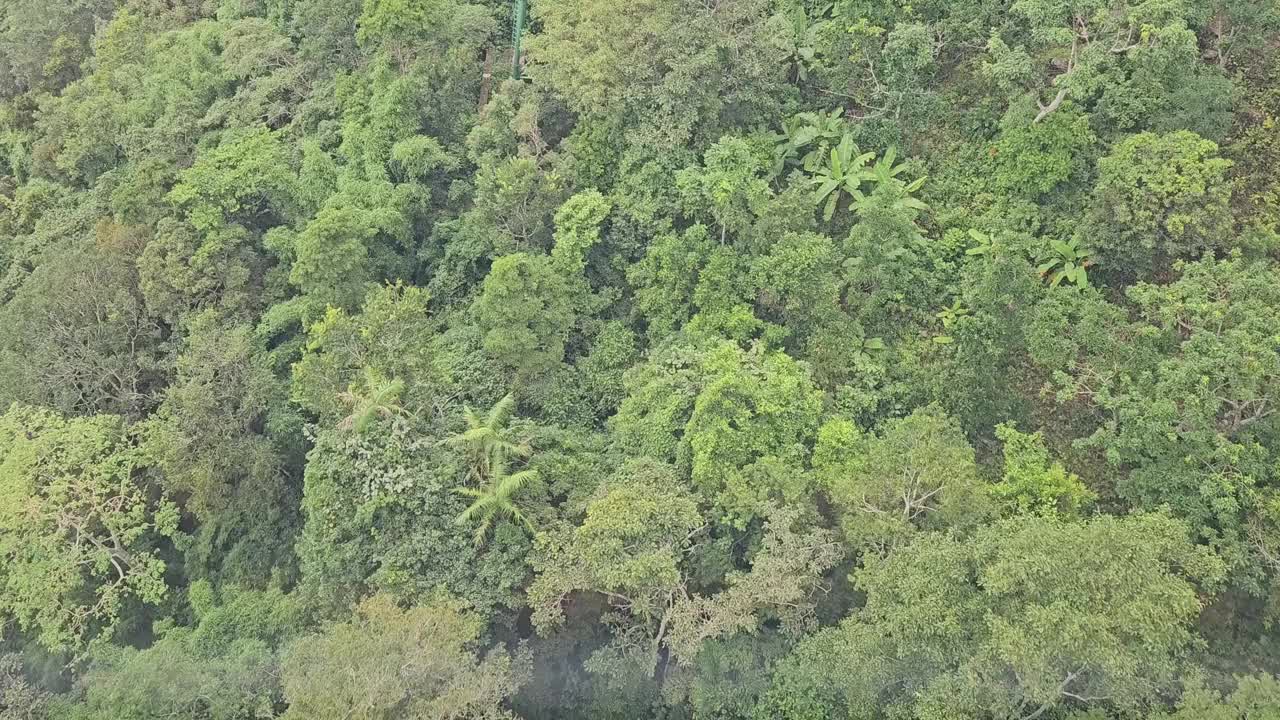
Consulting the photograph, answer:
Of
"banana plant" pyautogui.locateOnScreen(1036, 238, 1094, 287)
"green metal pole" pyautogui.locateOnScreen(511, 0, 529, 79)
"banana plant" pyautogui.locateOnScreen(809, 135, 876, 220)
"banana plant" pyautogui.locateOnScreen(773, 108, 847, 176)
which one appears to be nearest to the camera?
"banana plant" pyautogui.locateOnScreen(1036, 238, 1094, 287)

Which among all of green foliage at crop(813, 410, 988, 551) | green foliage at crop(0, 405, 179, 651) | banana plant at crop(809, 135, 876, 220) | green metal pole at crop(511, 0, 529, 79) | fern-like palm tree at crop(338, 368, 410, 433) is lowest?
green foliage at crop(0, 405, 179, 651)

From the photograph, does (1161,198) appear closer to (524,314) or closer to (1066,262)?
(1066,262)

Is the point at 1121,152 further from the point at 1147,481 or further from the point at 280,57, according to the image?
the point at 280,57

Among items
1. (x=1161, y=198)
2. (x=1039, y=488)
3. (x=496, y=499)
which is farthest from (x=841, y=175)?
(x=496, y=499)

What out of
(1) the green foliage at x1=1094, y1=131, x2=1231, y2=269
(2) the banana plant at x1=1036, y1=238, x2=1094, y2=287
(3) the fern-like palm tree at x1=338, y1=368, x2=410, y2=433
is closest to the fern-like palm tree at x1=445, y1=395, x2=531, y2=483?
(3) the fern-like palm tree at x1=338, y1=368, x2=410, y2=433

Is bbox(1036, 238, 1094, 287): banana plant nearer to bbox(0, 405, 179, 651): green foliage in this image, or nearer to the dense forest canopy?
the dense forest canopy
